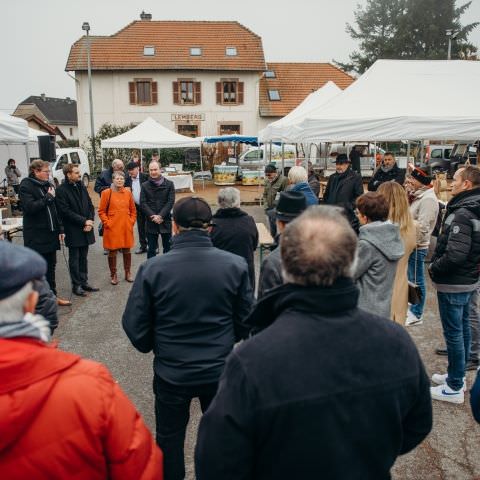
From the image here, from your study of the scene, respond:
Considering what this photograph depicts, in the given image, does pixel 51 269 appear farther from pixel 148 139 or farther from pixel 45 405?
pixel 148 139

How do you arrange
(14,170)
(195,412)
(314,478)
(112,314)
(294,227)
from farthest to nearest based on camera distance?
(14,170) → (112,314) → (195,412) → (294,227) → (314,478)

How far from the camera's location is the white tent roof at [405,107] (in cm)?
740

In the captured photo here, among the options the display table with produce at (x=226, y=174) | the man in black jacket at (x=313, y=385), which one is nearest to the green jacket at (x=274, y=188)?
the man in black jacket at (x=313, y=385)

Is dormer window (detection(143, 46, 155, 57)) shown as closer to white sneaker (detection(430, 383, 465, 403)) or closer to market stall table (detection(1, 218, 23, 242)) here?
market stall table (detection(1, 218, 23, 242))

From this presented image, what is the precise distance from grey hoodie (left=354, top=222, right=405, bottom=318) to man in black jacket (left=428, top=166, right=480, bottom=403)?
0.60 metres

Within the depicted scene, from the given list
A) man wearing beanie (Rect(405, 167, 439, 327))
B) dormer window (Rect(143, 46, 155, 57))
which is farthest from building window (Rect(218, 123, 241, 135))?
man wearing beanie (Rect(405, 167, 439, 327))

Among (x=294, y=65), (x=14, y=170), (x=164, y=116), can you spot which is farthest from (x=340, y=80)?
(x=14, y=170)

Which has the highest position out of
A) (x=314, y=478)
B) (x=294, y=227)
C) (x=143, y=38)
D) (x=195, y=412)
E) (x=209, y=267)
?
(x=143, y=38)

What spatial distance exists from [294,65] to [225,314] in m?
38.2

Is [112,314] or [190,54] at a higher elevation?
[190,54]

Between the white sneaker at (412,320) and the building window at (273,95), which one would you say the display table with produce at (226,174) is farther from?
the white sneaker at (412,320)

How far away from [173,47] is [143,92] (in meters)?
3.95

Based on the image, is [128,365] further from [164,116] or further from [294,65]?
[294,65]

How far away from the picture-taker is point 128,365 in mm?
4758
